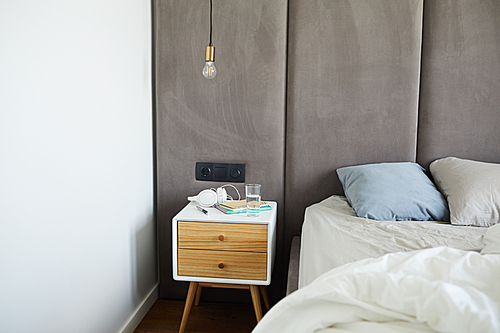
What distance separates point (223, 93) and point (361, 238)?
107 cm

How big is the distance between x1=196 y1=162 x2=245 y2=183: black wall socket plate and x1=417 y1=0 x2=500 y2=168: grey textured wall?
97cm

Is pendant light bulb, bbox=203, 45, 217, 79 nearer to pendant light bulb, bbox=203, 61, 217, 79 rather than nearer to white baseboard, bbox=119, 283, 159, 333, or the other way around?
pendant light bulb, bbox=203, 61, 217, 79

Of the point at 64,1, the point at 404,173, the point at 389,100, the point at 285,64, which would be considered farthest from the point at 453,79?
the point at 64,1

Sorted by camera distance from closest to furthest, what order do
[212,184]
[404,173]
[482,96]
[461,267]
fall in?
[461,267]
[404,173]
[482,96]
[212,184]

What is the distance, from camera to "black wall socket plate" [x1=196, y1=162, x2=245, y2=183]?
2.04 meters

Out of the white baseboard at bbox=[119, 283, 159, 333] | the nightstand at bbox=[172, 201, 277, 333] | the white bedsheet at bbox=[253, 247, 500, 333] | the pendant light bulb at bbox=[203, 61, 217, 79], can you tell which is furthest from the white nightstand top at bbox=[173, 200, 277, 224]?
the white bedsheet at bbox=[253, 247, 500, 333]

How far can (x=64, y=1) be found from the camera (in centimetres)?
122

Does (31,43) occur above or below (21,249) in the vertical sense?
above

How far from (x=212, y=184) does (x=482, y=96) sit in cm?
144

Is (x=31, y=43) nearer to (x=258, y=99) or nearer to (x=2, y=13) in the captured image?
(x=2, y=13)

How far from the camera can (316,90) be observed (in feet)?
6.49

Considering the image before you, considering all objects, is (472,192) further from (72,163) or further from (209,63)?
(72,163)

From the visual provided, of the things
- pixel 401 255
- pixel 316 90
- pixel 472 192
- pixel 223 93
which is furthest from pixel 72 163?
pixel 472 192

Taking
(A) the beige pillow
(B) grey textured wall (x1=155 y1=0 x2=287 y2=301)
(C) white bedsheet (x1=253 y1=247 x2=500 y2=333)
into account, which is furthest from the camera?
(B) grey textured wall (x1=155 y1=0 x2=287 y2=301)
